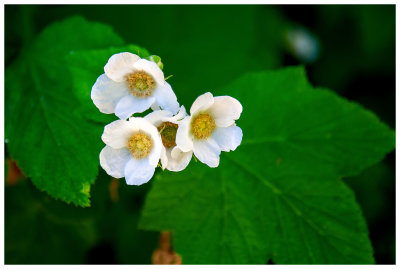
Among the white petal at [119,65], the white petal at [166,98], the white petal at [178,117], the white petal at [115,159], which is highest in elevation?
the white petal at [119,65]

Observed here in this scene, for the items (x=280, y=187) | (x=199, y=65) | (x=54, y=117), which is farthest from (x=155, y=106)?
(x=199, y=65)

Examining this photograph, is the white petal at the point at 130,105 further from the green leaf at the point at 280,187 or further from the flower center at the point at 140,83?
the green leaf at the point at 280,187

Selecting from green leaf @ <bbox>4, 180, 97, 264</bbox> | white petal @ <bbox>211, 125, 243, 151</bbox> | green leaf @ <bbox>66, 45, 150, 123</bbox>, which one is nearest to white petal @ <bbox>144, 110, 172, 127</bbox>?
white petal @ <bbox>211, 125, 243, 151</bbox>

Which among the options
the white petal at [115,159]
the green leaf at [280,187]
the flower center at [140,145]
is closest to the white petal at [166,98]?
the flower center at [140,145]

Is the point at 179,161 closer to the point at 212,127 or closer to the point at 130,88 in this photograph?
the point at 212,127

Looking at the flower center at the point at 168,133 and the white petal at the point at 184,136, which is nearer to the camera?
the white petal at the point at 184,136

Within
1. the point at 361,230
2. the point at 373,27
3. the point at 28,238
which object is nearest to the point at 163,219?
the point at 361,230

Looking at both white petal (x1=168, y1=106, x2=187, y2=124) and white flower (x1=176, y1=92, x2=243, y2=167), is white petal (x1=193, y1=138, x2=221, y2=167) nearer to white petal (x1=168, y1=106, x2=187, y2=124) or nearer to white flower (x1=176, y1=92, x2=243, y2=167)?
white flower (x1=176, y1=92, x2=243, y2=167)
